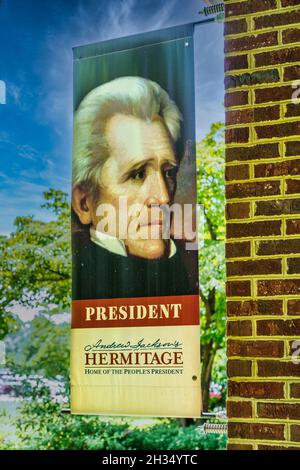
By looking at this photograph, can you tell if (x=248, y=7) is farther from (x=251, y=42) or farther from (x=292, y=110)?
(x=292, y=110)

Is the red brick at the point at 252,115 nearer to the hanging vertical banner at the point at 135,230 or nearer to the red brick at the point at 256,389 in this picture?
the hanging vertical banner at the point at 135,230

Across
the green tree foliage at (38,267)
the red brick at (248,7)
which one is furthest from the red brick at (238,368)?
the green tree foliage at (38,267)

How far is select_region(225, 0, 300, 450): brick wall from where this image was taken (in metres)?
2.08

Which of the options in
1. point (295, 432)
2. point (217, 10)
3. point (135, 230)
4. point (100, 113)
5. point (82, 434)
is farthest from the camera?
point (82, 434)

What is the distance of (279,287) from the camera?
2.12 m

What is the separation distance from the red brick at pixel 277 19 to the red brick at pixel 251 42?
0.03 m

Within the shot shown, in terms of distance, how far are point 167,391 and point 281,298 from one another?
2.80 feet

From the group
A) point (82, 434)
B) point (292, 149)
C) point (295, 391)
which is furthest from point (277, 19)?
point (82, 434)

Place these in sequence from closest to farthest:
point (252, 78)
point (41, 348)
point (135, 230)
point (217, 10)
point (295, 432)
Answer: point (295, 432)
point (252, 78)
point (217, 10)
point (135, 230)
point (41, 348)

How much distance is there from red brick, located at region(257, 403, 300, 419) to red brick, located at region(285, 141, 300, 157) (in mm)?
772

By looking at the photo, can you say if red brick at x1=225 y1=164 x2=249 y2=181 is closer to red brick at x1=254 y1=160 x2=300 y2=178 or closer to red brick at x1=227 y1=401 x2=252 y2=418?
red brick at x1=254 y1=160 x2=300 y2=178

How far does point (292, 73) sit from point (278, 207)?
44 centimetres

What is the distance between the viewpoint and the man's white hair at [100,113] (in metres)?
3.02

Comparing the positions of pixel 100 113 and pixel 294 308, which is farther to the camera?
pixel 100 113
